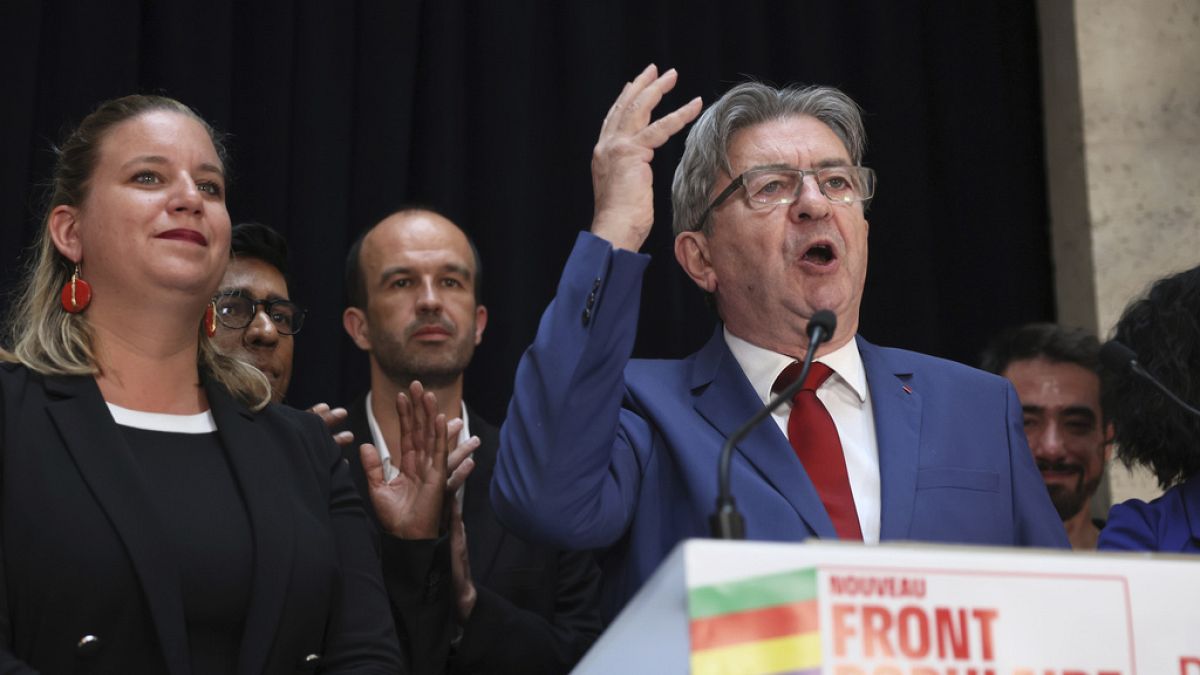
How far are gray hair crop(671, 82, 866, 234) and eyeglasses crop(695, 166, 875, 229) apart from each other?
5cm

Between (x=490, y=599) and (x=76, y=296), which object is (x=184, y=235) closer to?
(x=76, y=296)

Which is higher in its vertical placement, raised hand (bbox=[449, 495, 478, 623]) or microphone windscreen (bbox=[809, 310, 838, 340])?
microphone windscreen (bbox=[809, 310, 838, 340])

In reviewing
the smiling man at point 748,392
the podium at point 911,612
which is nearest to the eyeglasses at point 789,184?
the smiling man at point 748,392

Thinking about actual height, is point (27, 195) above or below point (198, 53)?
below

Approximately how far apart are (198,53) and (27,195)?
0.51 metres

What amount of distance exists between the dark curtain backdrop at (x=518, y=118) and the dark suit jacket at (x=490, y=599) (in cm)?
80

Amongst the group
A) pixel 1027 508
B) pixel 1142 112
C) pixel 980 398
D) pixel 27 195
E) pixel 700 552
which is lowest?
pixel 700 552

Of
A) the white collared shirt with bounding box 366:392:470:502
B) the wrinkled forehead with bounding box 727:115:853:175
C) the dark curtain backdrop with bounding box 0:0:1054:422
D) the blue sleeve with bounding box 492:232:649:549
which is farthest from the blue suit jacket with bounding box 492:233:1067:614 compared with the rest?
the dark curtain backdrop with bounding box 0:0:1054:422

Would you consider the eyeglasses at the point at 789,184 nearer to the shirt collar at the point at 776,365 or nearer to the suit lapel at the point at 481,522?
the shirt collar at the point at 776,365

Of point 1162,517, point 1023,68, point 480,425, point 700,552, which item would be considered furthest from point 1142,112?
point 700,552

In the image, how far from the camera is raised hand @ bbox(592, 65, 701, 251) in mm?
1812

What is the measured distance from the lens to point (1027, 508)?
188cm

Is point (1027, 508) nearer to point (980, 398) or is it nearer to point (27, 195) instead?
point (980, 398)

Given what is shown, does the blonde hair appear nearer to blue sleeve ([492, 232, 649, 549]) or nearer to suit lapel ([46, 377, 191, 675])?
suit lapel ([46, 377, 191, 675])
